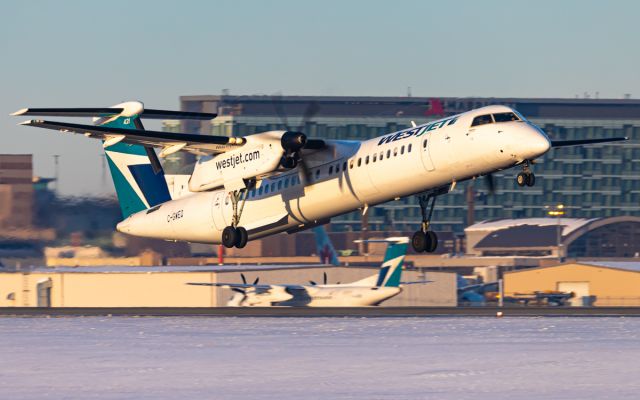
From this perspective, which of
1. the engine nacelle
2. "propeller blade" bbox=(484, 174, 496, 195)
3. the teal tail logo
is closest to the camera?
the engine nacelle

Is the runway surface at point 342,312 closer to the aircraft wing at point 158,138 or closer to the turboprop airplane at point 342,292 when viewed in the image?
the turboprop airplane at point 342,292

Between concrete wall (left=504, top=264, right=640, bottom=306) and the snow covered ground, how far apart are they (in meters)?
25.9

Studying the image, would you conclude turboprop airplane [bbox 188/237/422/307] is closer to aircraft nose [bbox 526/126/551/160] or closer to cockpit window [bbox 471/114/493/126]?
cockpit window [bbox 471/114/493/126]

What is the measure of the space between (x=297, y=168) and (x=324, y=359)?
20.3 feet

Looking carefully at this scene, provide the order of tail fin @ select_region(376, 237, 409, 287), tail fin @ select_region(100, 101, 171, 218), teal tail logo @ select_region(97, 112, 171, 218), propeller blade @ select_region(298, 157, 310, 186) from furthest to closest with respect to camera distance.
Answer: tail fin @ select_region(376, 237, 409, 287), teal tail logo @ select_region(97, 112, 171, 218), tail fin @ select_region(100, 101, 171, 218), propeller blade @ select_region(298, 157, 310, 186)

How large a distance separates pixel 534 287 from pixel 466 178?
44.9 meters

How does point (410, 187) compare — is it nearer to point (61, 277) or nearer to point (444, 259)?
point (61, 277)

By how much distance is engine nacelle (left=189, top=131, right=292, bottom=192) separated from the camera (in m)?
34.7

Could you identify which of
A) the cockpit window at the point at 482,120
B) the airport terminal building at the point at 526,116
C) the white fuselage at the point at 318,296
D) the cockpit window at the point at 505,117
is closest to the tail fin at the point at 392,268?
the white fuselage at the point at 318,296

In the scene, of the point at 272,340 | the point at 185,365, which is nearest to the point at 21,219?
the point at 272,340

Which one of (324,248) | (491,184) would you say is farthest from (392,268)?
(491,184)

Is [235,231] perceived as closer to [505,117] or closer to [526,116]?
[505,117]

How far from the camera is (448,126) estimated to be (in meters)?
32.2

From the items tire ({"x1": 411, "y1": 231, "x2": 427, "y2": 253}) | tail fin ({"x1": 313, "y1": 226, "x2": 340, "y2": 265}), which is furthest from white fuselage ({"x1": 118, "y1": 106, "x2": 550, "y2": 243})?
tail fin ({"x1": 313, "y1": 226, "x2": 340, "y2": 265})
